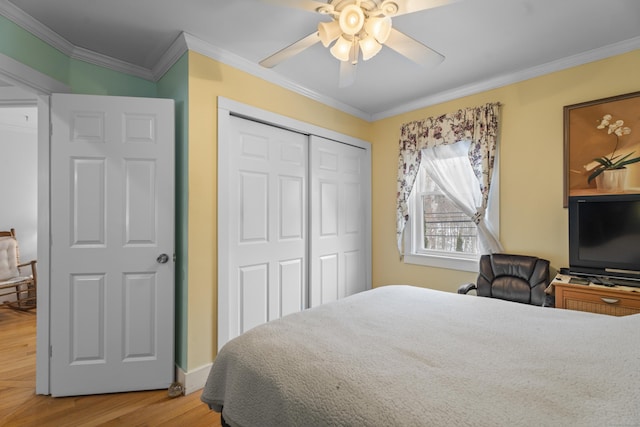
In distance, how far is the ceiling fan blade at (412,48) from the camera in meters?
1.64

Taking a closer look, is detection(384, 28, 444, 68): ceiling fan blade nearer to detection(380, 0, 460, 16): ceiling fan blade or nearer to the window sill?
detection(380, 0, 460, 16): ceiling fan blade

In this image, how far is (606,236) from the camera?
2.16 meters

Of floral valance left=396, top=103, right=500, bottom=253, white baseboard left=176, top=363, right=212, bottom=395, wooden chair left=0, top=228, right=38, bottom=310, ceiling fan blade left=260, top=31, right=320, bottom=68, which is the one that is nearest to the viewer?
ceiling fan blade left=260, top=31, right=320, bottom=68

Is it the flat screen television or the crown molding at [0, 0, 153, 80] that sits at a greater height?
the crown molding at [0, 0, 153, 80]

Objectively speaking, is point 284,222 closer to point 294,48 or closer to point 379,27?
point 294,48

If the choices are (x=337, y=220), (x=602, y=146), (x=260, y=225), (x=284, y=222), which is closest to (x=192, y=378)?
(x=260, y=225)

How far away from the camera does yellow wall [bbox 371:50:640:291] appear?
7.78 feet

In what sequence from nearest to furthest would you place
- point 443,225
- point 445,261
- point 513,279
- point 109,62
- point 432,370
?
point 432,370, point 109,62, point 513,279, point 445,261, point 443,225


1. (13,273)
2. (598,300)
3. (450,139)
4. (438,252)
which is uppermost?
(450,139)

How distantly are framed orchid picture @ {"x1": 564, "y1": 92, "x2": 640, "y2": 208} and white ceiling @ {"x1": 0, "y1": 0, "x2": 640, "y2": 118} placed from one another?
1.36 ft

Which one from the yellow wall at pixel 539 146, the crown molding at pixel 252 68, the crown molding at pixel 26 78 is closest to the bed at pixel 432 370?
the yellow wall at pixel 539 146

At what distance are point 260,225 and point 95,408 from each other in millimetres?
1693

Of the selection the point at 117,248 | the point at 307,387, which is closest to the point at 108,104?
the point at 117,248

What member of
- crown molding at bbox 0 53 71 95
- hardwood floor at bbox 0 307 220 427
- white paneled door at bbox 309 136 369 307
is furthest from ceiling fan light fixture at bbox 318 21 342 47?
hardwood floor at bbox 0 307 220 427
